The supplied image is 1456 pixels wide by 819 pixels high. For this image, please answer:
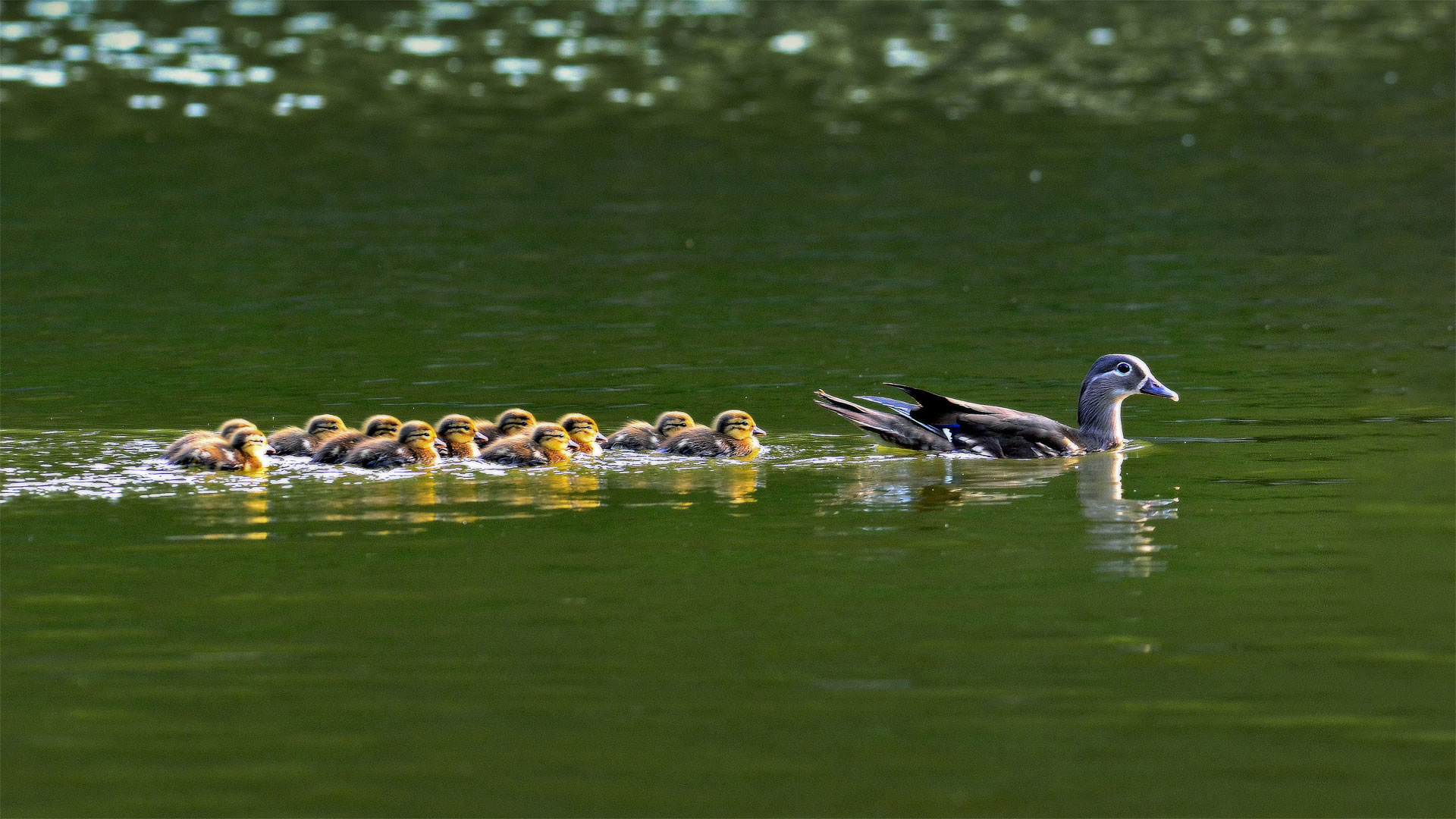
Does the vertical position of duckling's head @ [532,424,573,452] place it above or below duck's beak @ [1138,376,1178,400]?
below

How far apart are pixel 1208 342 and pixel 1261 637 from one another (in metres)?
9.50

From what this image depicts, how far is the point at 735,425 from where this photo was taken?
14.1 m

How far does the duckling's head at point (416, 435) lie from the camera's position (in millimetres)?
13703

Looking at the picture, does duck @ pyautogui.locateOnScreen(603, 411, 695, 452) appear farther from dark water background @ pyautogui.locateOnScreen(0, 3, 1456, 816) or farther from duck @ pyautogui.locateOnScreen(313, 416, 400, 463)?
duck @ pyautogui.locateOnScreen(313, 416, 400, 463)

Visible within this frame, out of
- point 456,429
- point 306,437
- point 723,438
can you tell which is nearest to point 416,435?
point 456,429

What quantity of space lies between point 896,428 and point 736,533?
120 inches

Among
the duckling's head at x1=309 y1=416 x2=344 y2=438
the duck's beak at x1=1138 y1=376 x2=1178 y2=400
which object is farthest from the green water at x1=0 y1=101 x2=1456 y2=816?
the duckling's head at x1=309 y1=416 x2=344 y2=438

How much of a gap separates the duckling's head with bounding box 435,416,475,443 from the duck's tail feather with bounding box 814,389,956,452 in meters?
2.51

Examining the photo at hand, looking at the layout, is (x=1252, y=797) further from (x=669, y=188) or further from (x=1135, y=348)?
(x=669, y=188)

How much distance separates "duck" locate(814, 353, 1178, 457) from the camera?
14477mm

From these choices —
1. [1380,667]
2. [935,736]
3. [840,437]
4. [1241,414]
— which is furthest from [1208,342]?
[935,736]

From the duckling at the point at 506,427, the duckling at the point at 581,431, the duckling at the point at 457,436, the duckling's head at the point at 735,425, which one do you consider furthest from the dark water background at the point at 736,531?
the duckling at the point at 506,427

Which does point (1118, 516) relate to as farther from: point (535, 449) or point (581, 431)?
point (535, 449)

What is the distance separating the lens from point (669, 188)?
2964cm
